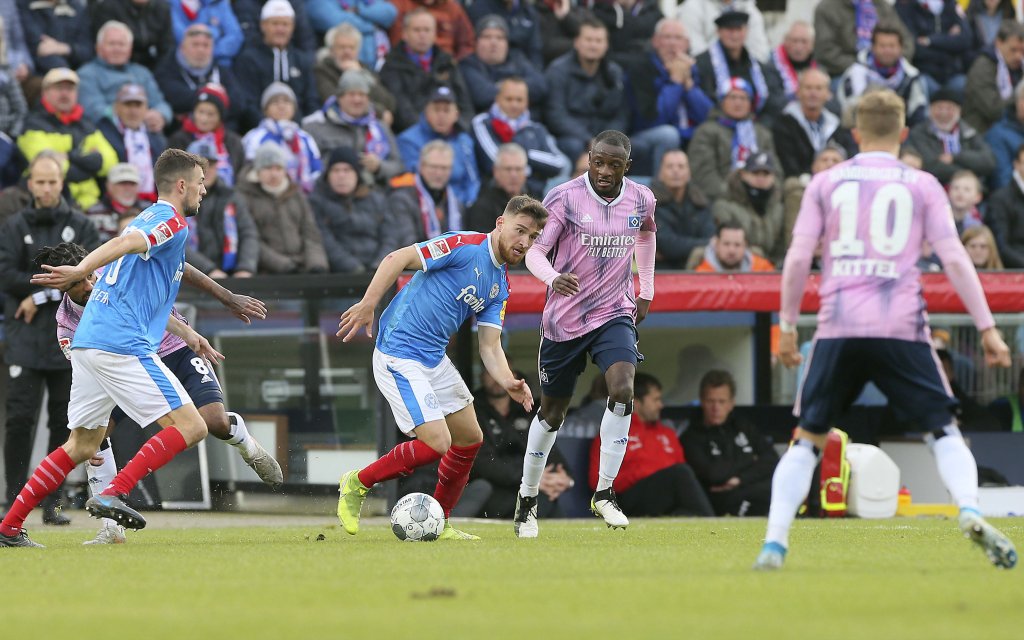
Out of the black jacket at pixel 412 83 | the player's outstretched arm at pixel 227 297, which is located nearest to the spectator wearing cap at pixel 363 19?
the black jacket at pixel 412 83

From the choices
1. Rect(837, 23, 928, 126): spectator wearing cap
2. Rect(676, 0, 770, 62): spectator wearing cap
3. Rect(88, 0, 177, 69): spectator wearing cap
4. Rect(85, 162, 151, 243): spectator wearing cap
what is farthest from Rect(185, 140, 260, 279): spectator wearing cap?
Rect(837, 23, 928, 126): spectator wearing cap

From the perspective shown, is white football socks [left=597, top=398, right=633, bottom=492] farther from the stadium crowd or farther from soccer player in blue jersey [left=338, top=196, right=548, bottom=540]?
the stadium crowd

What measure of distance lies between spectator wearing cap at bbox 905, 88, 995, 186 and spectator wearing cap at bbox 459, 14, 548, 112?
420 centimetres

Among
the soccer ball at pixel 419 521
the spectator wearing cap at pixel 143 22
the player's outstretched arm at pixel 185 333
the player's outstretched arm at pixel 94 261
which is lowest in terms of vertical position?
the soccer ball at pixel 419 521

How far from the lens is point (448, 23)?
17.5 m

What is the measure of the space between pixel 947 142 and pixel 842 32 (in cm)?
220

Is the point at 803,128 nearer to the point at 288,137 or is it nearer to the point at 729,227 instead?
the point at 729,227

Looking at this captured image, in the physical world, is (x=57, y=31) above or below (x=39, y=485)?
above

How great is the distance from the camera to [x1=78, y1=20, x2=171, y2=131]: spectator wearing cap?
48.5 ft

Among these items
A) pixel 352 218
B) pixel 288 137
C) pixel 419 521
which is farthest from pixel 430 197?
pixel 419 521

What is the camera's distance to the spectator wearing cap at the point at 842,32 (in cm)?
1945

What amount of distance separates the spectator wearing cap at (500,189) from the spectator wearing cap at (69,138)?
3.26m

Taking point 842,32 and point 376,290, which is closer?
point 376,290

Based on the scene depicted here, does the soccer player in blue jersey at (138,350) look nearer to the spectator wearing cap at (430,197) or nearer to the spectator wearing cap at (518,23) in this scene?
the spectator wearing cap at (430,197)
